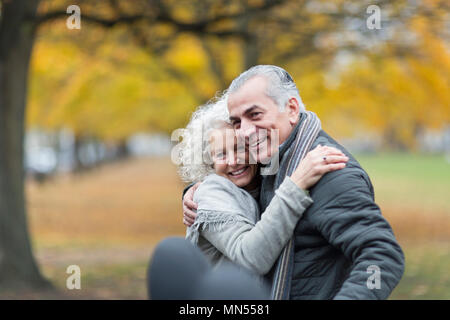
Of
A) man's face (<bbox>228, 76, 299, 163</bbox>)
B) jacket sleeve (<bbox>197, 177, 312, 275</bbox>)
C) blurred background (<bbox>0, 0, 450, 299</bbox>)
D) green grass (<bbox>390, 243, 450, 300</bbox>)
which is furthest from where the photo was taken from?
blurred background (<bbox>0, 0, 450, 299</bbox>)

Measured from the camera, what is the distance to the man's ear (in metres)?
2.09

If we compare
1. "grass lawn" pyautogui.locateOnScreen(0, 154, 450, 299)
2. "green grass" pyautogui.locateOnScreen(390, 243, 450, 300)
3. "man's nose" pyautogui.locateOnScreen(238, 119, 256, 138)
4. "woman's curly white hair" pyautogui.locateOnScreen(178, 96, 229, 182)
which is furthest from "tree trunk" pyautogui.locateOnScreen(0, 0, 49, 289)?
"man's nose" pyautogui.locateOnScreen(238, 119, 256, 138)

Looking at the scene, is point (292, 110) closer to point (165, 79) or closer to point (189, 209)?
point (189, 209)

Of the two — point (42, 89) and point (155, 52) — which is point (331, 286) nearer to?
point (155, 52)

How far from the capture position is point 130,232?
598 inches

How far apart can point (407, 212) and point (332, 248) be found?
673 inches

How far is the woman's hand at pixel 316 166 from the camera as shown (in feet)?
6.06

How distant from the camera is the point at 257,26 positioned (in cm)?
1130

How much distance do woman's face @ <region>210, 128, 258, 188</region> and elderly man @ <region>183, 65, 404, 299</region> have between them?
8 centimetres

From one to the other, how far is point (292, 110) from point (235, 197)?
1.28 feet

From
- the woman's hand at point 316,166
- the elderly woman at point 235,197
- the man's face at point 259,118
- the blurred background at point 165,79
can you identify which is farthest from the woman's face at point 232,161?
the blurred background at point 165,79

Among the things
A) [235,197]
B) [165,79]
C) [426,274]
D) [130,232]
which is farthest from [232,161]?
[165,79]

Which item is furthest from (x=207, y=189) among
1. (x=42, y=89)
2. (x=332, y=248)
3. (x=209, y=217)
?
Result: (x=42, y=89)

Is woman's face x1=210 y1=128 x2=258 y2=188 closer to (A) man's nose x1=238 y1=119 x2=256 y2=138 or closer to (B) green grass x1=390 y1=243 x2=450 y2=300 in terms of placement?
(A) man's nose x1=238 y1=119 x2=256 y2=138
